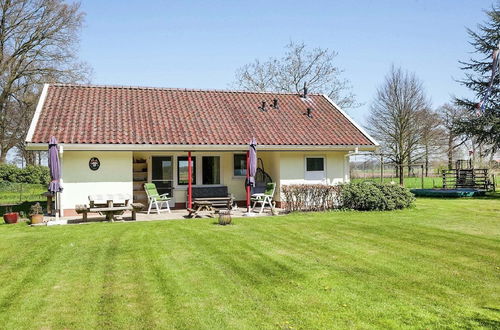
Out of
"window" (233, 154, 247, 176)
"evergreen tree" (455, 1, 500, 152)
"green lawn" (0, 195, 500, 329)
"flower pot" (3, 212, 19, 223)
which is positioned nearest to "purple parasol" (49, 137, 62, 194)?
"flower pot" (3, 212, 19, 223)

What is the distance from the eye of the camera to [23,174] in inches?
1371

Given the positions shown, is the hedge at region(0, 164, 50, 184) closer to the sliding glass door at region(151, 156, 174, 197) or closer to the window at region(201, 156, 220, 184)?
the sliding glass door at region(151, 156, 174, 197)

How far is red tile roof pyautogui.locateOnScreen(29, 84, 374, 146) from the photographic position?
16.7m

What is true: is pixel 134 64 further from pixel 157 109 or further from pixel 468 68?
pixel 468 68

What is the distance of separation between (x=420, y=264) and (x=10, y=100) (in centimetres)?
3599

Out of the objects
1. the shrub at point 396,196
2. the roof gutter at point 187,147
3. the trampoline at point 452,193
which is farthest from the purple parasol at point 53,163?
the trampoline at point 452,193

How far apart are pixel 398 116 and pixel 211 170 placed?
22.9 metres

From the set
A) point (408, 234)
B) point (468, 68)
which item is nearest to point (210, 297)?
point (408, 234)

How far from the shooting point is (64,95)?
62.0 feet

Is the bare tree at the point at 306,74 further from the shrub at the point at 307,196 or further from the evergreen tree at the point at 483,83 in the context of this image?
the shrub at the point at 307,196

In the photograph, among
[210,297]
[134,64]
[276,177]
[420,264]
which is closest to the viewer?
[210,297]

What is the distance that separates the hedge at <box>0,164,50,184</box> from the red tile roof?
58.3ft

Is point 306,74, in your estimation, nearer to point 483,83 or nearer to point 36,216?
point 483,83

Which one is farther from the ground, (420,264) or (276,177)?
(276,177)
